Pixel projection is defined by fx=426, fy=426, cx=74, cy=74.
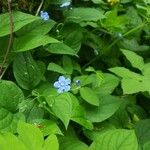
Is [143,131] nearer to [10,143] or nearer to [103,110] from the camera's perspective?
[103,110]

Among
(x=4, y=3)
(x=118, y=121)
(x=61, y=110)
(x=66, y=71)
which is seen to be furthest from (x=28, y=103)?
(x=4, y=3)

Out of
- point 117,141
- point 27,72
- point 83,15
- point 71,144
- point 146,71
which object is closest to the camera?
point 117,141

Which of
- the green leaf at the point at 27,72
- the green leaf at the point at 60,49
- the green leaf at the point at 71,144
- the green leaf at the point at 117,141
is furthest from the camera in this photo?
the green leaf at the point at 60,49

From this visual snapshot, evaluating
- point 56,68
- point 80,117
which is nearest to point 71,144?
point 80,117

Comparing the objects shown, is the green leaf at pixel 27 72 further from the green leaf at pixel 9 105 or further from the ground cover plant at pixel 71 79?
the green leaf at pixel 9 105

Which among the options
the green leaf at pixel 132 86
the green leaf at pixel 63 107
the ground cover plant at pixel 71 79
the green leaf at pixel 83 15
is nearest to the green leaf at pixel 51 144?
the ground cover plant at pixel 71 79

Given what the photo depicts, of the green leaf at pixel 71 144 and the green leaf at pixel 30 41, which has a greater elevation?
the green leaf at pixel 30 41

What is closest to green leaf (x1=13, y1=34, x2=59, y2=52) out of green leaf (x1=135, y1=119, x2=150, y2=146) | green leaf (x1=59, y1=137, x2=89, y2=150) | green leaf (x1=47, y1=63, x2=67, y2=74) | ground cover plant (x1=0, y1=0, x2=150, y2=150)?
ground cover plant (x1=0, y1=0, x2=150, y2=150)
